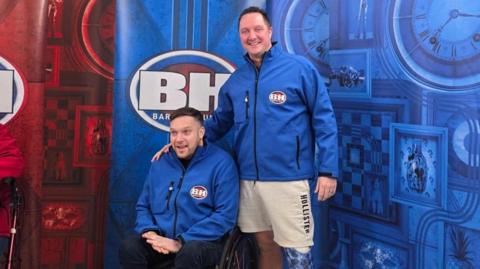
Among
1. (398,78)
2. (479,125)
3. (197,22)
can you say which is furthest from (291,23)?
(479,125)

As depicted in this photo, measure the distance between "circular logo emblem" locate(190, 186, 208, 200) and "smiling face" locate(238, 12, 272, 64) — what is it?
682 mm

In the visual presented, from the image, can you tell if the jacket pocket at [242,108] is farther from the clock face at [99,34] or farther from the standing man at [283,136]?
the clock face at [99,34]

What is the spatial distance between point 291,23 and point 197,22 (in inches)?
21.0

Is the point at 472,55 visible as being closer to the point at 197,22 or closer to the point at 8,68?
the point at 197,22

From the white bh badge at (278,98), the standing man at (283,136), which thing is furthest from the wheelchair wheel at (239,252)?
the white bh badge at (278,98)

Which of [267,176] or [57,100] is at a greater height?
[57,100]

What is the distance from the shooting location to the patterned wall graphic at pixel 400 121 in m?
2.11

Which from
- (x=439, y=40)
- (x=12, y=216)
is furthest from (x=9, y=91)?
(x=439, y=40)

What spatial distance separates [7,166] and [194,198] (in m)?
0.99

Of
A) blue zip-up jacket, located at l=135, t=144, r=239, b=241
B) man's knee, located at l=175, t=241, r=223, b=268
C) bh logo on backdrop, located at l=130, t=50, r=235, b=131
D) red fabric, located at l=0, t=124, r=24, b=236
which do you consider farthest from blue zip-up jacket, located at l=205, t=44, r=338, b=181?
red fabric, located at l=0, t=124, r=24, b=236

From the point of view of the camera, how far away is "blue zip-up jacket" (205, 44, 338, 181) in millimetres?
2391

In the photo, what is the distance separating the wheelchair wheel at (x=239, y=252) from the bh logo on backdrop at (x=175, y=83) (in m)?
0.78

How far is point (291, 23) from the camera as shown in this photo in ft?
9.66

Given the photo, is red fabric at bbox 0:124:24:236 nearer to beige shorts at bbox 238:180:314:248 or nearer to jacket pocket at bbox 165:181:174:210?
jacket pocket at bbox 165:181:174:210
